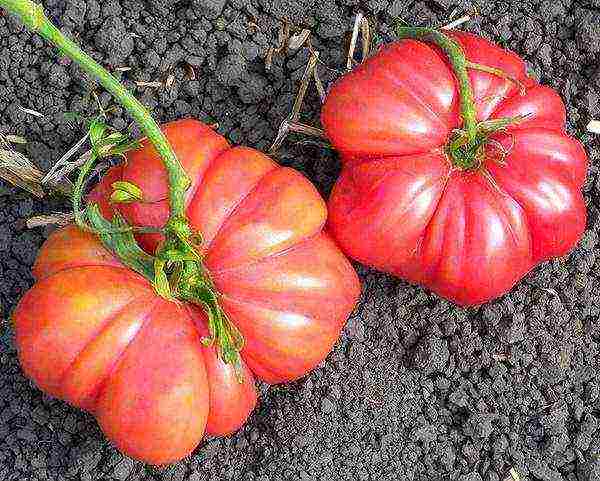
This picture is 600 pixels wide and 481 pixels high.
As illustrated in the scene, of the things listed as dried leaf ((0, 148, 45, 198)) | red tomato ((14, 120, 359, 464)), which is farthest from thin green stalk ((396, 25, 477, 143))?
dried leaf ((0, 148, 45, 198))

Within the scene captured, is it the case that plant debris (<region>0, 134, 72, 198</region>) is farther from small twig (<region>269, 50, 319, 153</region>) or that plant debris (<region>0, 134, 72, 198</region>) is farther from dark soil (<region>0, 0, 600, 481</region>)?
small twig (<region>269, 50, 319, 153</region>)

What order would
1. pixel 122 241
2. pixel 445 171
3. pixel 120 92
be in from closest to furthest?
pixel 120 92 → pixel 122 241 → pixel 445 171

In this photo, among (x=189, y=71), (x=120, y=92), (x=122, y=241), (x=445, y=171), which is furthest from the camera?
(x=189, y=71)

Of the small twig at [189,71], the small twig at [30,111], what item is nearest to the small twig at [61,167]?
the small twig at [30,111]

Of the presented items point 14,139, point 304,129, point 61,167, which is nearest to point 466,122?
point 304,129

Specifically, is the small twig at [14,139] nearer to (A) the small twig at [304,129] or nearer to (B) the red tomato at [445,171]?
(A) the small twig at [304,129]

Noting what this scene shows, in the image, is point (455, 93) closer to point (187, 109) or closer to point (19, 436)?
point (187, 109)

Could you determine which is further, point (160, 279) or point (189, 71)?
point (189, 71)

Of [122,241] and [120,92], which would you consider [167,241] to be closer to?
[122,241]
